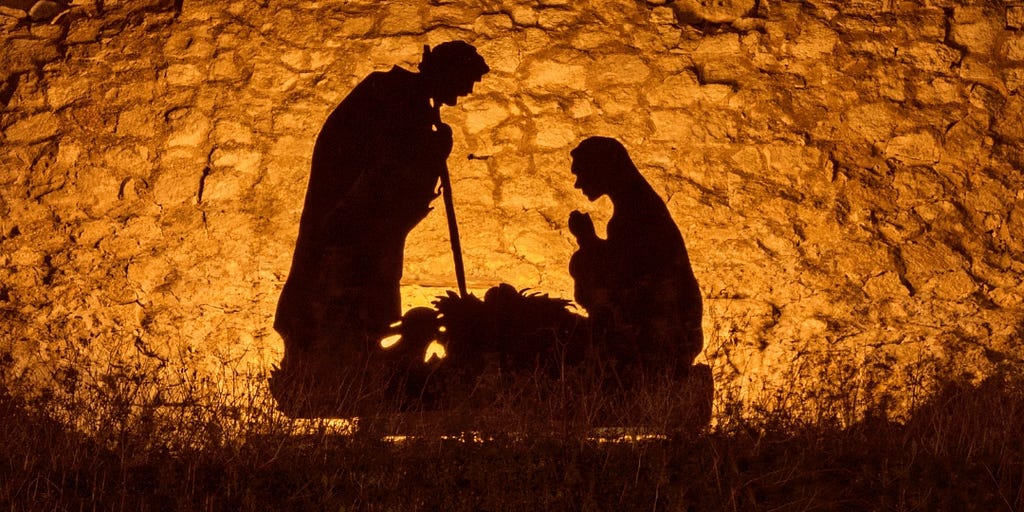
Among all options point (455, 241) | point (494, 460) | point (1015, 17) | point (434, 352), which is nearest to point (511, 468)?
point (494, 460)

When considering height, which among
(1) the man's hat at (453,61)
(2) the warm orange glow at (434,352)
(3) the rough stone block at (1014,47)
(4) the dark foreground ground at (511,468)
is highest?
(3) the rough stone block at (1014,47)

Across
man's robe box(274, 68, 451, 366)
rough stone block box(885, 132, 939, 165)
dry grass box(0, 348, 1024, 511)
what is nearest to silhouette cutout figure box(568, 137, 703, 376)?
dry grass box(0, 348, 1024, 511)

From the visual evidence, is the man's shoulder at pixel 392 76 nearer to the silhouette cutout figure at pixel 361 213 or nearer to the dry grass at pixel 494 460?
the silhouette cutout figure at pixel 361 213

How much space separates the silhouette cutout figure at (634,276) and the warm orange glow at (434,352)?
74cm

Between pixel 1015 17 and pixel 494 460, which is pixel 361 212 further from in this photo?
pixel 1015 17

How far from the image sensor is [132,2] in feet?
20.8

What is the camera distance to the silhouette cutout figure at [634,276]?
600 cm

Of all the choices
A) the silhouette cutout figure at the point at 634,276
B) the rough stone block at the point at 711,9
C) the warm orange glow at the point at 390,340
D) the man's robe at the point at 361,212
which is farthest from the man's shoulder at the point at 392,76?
the rough stone block at the point at 711,9

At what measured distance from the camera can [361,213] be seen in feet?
20.0

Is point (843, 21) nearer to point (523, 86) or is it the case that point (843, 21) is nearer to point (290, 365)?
point (523, 86)

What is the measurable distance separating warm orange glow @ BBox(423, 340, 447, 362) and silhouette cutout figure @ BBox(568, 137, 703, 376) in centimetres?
74

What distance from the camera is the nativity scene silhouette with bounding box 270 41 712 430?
596 cm

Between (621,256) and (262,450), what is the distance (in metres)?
2.10

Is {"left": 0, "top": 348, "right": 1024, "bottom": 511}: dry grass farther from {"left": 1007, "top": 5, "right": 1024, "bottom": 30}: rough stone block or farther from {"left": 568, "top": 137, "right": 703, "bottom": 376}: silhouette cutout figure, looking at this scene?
{"left": 1007, "top": 5, "right": 1024, "bottom": 30}: rough stone block
